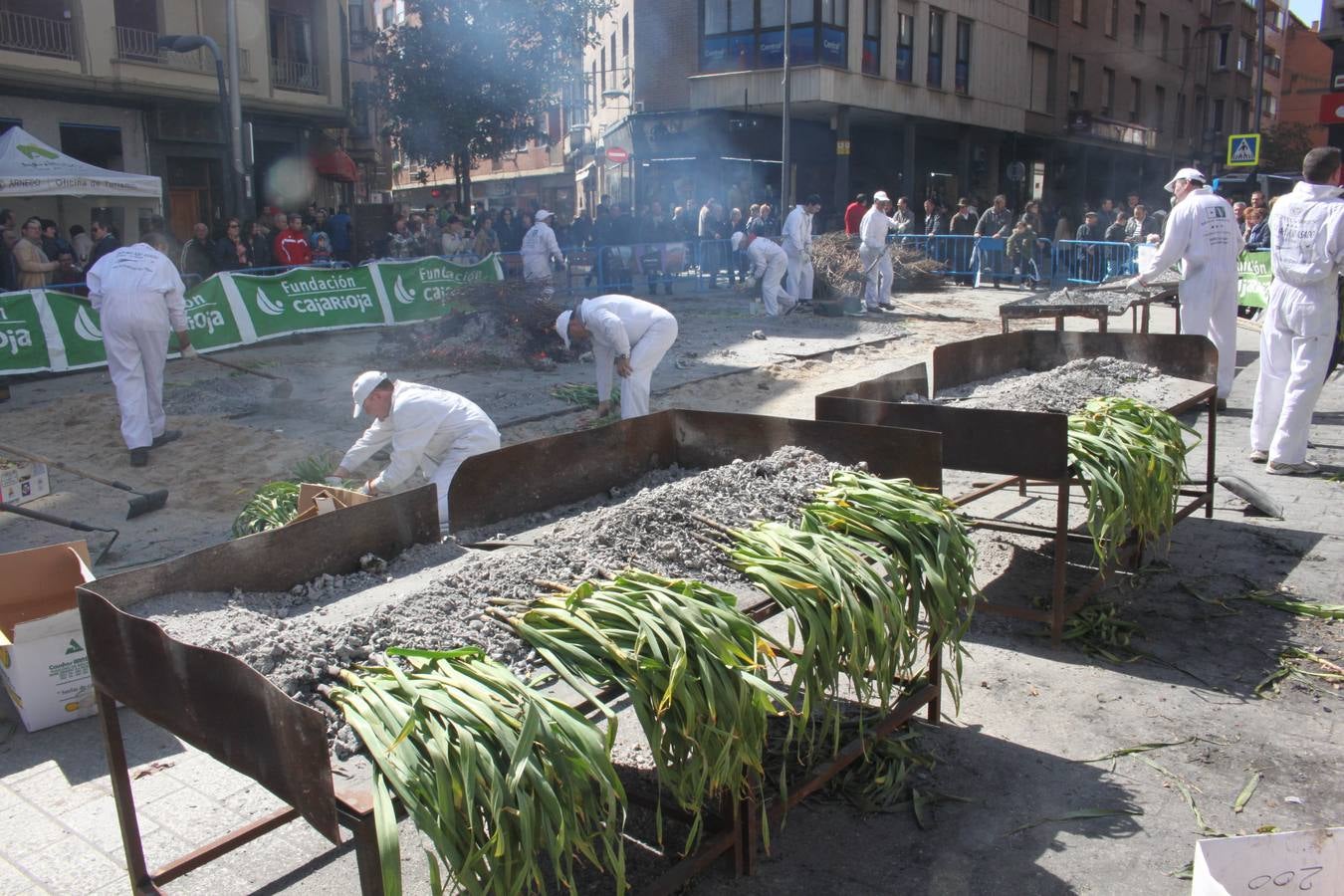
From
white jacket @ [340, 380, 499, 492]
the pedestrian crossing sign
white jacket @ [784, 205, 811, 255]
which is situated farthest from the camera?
the pedestrian crossing sign

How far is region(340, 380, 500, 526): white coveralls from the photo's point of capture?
231 inches

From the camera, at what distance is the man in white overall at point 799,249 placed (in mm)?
18031

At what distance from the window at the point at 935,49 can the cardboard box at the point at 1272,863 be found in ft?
102

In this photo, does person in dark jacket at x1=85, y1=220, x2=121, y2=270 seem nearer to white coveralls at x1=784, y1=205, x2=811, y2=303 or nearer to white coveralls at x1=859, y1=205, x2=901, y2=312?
white coveralls at x1=784, y1=205, x2=811, y2=303

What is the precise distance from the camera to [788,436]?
4695 millimetres

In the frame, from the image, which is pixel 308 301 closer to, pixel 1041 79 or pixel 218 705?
pixel 218 705

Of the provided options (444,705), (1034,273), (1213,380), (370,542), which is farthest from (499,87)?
(444,705)

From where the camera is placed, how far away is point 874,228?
18.4 m

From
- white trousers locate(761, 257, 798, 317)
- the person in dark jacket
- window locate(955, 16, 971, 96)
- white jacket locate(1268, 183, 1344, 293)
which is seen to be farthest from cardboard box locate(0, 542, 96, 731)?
window locate(955, 16, 971, 96)

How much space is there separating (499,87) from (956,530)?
24.5 m

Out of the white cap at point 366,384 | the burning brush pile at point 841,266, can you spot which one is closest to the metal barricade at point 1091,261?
the burning brush pile at point 841,266

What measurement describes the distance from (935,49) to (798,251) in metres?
16.2

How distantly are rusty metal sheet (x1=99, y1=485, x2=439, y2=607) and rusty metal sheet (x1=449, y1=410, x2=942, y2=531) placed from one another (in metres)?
0.25

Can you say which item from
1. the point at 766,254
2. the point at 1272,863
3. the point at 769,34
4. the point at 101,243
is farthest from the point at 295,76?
the point at 1272,863
